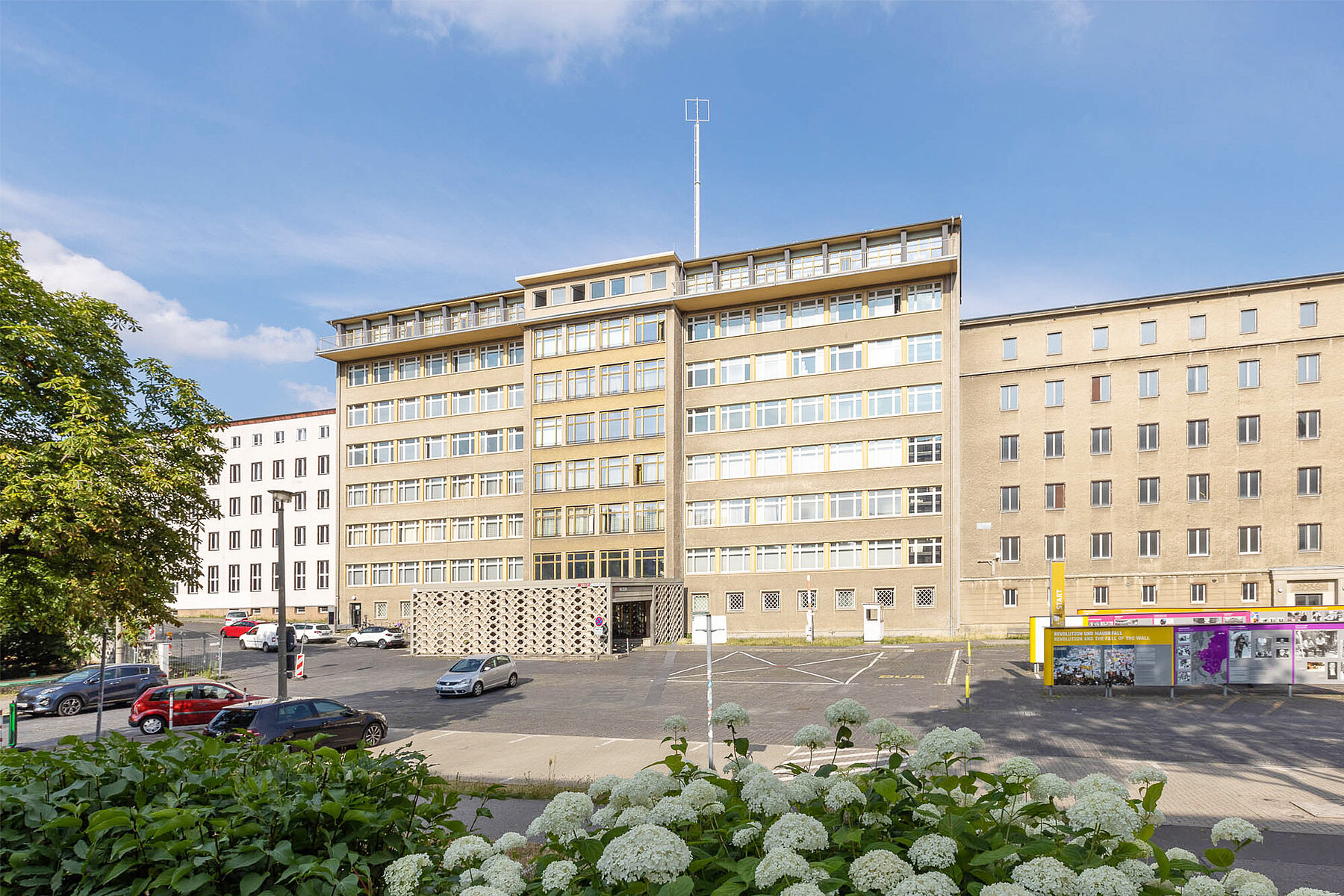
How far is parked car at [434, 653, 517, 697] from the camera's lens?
3188 centimetres

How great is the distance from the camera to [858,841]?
338cm

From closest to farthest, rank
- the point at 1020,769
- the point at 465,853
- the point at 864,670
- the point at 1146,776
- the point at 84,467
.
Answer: the point at 465,853, the point at 1020,769, the point at 1146,776, the point at 84,467, the point at 864,670

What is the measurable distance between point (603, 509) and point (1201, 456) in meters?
35.7

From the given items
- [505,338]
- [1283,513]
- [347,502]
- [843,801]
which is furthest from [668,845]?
[347,502]

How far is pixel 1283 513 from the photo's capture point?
Answer: 46188 millimetres

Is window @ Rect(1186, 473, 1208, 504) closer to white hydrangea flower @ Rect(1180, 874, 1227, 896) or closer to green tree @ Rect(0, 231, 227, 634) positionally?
green tree @ Rect(0, 231, 227, 634)

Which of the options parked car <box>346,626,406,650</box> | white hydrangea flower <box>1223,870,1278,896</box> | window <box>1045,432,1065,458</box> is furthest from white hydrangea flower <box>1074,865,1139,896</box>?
parked car <box>346,626,406,650</box>

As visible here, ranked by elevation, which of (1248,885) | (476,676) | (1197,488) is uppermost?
(1197,488)

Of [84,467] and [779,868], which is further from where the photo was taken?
[84,467]

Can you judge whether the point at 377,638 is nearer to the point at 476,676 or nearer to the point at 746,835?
the point at 476,676

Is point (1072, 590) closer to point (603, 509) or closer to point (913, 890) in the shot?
point (603, 509)

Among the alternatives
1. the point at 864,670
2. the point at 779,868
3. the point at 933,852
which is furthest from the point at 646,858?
the point at 864,670

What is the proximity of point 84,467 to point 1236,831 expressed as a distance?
59.3 feet

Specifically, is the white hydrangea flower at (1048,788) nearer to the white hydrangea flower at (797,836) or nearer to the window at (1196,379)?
the white hydrangea flower at (797,836)
